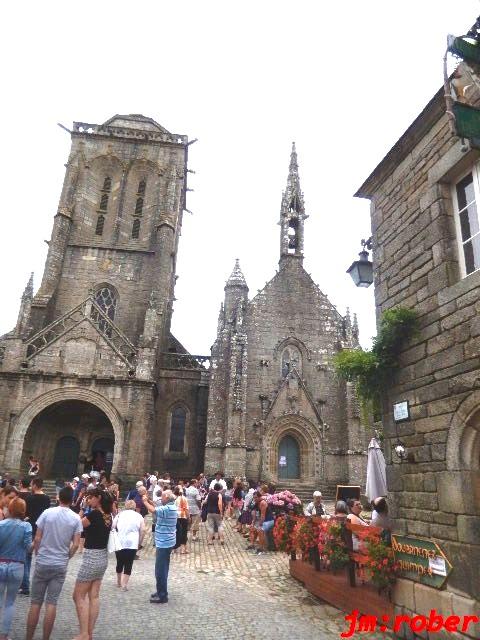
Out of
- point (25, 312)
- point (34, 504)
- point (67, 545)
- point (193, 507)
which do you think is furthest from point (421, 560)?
point (25, 312)

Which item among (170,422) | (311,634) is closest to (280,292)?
(170,422)

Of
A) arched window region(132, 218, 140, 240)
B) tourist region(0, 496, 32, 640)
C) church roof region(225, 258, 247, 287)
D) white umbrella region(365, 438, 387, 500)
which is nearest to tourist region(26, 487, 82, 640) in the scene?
tourist region(0, 496, 32, 640)

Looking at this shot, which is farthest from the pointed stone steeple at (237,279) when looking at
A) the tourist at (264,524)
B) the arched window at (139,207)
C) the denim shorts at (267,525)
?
the denim shorts at (267,525)

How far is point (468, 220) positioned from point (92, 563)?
255 inches

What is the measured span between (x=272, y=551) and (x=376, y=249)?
8.11 m

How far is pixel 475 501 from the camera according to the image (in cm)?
515

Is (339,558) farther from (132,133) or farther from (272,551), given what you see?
(132,133)

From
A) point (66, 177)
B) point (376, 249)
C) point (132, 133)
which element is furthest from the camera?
point (132, 133)

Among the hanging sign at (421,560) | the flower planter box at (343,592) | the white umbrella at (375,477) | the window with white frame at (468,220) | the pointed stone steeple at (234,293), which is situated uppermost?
the pointed stone steeple at (234,293)

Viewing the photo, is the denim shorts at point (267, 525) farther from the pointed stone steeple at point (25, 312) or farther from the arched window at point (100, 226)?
the arched window at point (100, 226)

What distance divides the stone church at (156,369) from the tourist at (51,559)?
14626mm

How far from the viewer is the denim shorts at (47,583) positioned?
4.87 metres

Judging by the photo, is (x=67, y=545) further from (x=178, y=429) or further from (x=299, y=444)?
(x=178, y=429)

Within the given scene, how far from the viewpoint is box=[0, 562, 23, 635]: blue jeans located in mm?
4641
